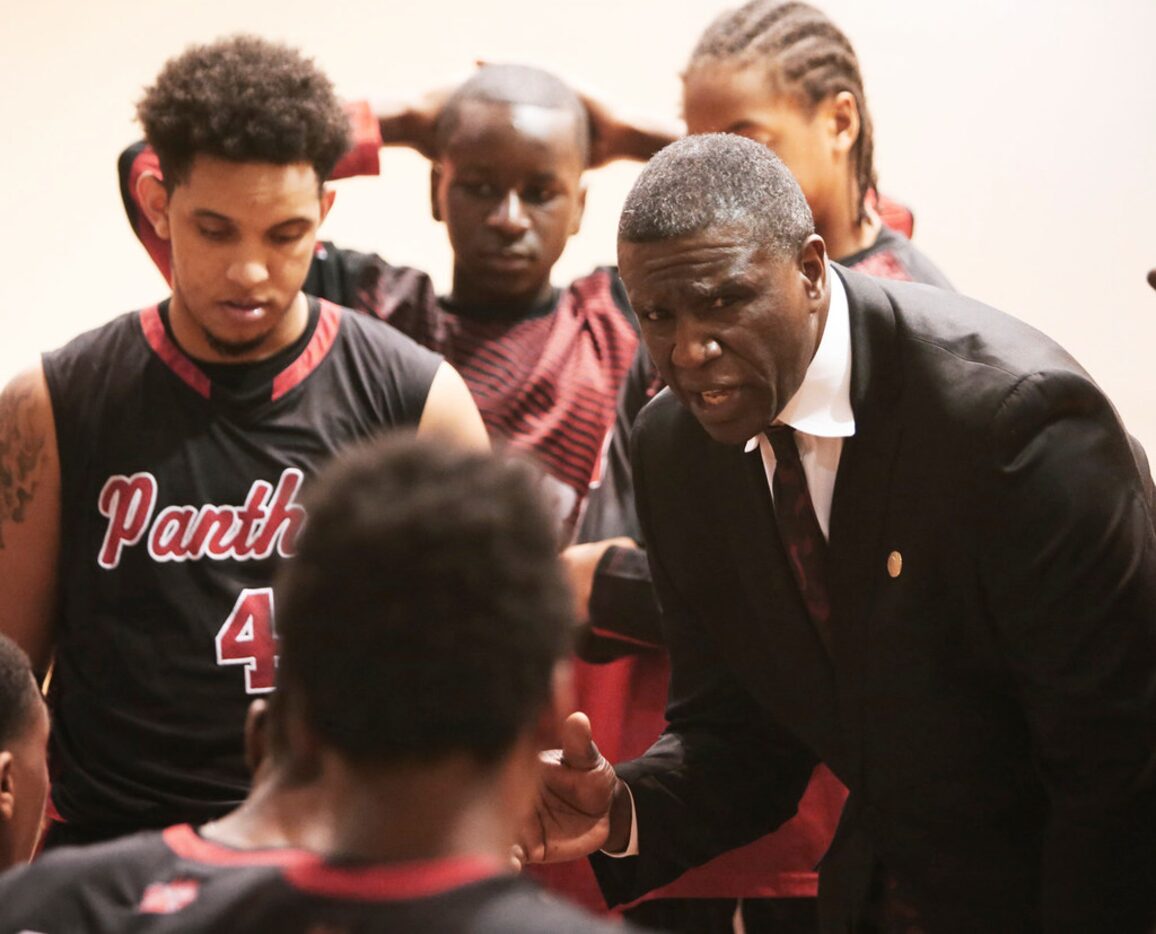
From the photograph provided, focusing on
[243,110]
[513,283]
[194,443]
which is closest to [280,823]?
[194,443]

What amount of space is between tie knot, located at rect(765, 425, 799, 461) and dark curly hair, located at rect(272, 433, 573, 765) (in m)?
0.79

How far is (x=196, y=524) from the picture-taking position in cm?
207

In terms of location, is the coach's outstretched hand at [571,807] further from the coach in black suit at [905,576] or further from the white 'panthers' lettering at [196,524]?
the white 'panthers' lettering at [196,524]

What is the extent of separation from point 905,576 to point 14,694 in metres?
0.85

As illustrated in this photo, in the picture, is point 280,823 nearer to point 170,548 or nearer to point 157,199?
point 170,548

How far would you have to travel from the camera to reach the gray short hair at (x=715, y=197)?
1642 millimetres

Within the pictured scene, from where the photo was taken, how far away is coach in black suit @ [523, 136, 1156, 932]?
5.27 ft

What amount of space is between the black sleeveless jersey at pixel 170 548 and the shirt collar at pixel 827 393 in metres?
0.61

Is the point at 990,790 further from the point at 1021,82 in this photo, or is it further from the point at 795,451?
the point at 1021,82

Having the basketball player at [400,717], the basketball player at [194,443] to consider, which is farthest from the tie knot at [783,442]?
the basketball player at [400,717]

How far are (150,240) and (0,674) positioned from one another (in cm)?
122

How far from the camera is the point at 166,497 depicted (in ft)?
6.81

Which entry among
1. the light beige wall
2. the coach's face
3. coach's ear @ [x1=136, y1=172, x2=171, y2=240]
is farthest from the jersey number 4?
the light beige wall

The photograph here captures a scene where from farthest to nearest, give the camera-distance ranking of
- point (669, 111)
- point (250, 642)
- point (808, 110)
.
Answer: point (669, 111), point (808, 110), point (250, 642)
